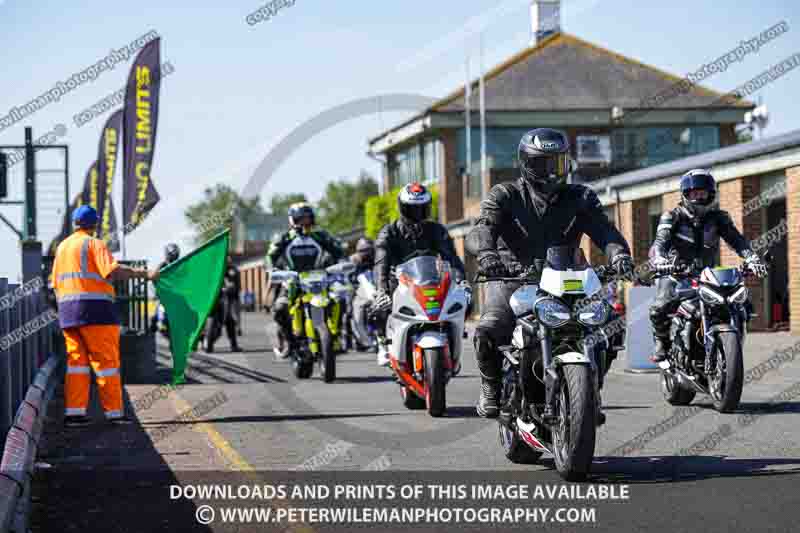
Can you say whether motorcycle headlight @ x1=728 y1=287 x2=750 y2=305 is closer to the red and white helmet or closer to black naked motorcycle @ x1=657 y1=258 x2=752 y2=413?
black naked motorcycle @ x1=657 y1=258 x2=752 y2=413

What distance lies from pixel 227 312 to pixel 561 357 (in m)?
18.9

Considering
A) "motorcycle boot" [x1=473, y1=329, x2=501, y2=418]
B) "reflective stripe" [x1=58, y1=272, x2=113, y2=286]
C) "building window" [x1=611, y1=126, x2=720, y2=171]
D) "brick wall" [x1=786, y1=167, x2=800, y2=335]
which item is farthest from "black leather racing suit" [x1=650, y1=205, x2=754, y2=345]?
"building window" [x1=611, y1=126, x2=720, y2=171]

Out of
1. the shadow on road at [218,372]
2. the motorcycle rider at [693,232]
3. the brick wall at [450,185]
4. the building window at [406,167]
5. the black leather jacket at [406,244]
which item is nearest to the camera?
the motorcycle rider at [693,232]

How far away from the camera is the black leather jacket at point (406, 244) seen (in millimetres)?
11969

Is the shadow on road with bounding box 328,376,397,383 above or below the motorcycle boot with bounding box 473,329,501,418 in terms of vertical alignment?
below

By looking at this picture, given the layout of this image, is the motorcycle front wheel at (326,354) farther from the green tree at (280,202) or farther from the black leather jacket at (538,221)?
the green tree at (280,202)

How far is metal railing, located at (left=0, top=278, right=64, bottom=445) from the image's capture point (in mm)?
8250

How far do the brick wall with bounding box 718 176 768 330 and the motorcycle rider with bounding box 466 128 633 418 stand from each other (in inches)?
705

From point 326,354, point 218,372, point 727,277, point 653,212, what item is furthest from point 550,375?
point 653,212

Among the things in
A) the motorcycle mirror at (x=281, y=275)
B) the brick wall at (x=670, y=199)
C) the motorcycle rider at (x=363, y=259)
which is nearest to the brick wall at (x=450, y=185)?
the brick wall at (x=670, y=199)

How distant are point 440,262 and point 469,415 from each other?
1.36 metres

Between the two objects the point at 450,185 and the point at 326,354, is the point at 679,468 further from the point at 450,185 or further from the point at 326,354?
the point at 450,185

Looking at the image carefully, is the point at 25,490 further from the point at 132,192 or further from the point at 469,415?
the point at 132,192

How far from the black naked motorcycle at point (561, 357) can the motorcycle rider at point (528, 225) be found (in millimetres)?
163
